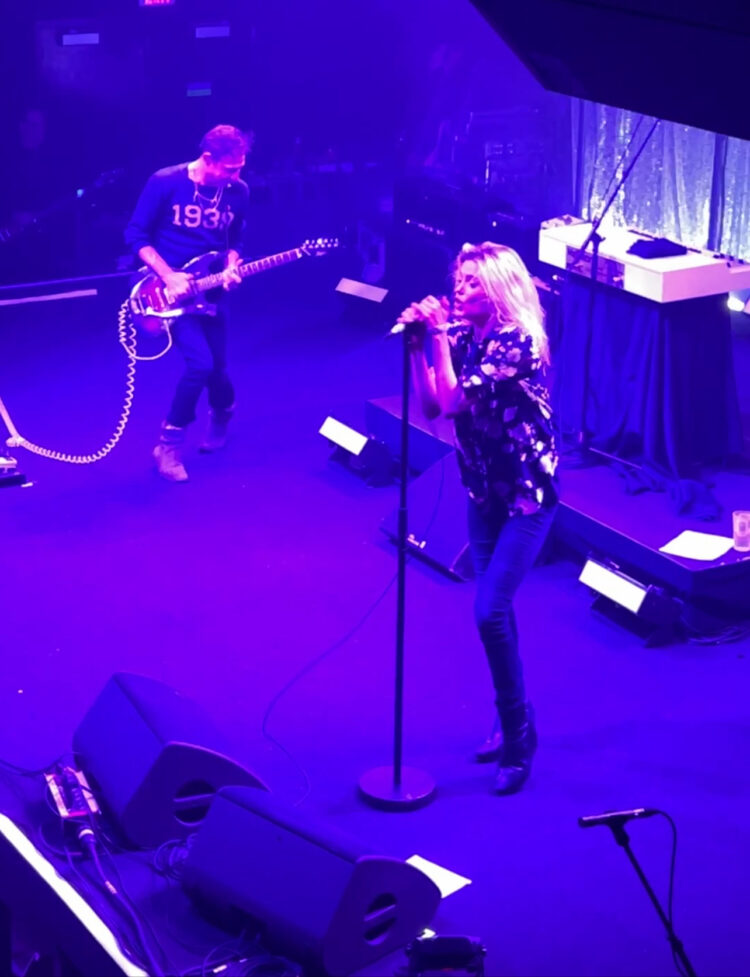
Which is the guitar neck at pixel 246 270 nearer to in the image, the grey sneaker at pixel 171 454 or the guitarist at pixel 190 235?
the guitarist at pixel 190 235

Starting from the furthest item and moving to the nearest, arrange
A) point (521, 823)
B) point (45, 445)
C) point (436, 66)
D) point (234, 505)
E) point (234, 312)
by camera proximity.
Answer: point (436, 66) < point (234, 312) < point (45, 445) < point (234, 505) < point (521, 823)

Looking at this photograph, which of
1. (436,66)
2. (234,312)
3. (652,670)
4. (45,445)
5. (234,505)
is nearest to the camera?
(652,670)

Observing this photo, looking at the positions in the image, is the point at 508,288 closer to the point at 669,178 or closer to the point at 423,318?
the point at 423,318

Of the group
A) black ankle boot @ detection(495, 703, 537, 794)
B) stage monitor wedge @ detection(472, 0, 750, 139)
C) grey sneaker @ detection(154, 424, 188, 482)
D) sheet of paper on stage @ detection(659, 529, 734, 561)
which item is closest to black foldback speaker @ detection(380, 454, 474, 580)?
sheet of paper on stage @ detection(659, 529, 734, 561)

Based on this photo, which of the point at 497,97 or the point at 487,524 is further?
the point at 497,97

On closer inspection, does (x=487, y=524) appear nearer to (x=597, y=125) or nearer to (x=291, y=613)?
(x=291, y=613)

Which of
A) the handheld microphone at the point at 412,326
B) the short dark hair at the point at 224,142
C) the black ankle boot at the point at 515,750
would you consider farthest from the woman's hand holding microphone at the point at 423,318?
the short dark hair at the point at 224,142

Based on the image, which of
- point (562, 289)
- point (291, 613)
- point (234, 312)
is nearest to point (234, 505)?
point (291, 613)

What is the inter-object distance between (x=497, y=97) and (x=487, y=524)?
25.6ft

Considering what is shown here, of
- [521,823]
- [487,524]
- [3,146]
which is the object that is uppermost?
[3,146]

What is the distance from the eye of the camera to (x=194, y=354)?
7.29 m

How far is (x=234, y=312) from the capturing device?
36.1 ft

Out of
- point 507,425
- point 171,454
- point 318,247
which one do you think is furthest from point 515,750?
point 318,247

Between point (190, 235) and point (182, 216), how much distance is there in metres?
0.11
